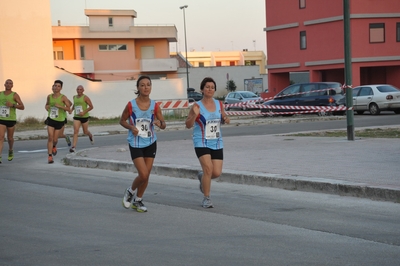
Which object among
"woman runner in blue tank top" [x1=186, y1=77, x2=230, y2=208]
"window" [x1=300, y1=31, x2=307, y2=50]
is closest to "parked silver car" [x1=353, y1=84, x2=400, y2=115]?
"window" [x1=300, y1=31, x2=307, y2=50]

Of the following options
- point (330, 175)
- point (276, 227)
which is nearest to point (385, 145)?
point (330, 175)

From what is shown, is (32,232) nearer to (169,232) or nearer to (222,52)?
(169,232)

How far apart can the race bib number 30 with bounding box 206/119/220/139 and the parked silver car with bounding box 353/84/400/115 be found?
2510cm

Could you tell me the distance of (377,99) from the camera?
3331cm

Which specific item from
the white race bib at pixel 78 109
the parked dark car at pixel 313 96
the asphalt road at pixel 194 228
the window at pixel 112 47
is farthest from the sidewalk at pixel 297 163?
the window at pixel 112 47

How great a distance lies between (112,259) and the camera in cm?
624

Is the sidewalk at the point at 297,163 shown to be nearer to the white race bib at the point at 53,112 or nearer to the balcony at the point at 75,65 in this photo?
the white race bib at the point at 53,112

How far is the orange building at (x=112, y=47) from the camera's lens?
61.7m

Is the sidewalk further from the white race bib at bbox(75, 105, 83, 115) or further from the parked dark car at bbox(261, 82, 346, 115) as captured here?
the parked dark car at bbox(261, 82, 346, 115)

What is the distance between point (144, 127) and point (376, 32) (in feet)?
131

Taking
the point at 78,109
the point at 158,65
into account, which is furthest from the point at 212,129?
the point at 158,65

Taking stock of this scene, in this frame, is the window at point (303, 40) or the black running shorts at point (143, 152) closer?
the black running shorts at point (143, 152)

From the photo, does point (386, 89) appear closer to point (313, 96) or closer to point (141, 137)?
point (313, 96)

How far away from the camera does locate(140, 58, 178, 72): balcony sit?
6216 cm
